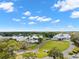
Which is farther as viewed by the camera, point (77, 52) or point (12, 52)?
point (77, 52)

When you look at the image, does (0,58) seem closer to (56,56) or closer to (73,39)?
(56,56)

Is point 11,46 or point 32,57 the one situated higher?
point 11,46

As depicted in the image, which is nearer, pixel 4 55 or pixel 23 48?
pixel 4 55

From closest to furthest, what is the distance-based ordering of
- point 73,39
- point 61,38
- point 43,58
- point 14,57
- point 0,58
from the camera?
point 0,58 → point 14,57 → point 43,58 → point 73,39 → point 61,38

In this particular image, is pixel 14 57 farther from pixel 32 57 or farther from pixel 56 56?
pixel 56 56

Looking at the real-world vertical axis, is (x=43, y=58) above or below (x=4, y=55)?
below

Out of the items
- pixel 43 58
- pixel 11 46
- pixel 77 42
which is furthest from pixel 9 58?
pixel 77 42

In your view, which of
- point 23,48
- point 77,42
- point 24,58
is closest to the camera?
point 24,58

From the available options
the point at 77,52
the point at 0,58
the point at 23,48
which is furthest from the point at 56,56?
the point at 23,48

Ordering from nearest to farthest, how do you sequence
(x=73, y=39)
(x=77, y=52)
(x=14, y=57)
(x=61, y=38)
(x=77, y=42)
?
1. (x=14, y=57)
2. (x=77, y=52)
3. (x=77, y=42)
4. (x=73, y=39)
5. (x=61, y=38)
